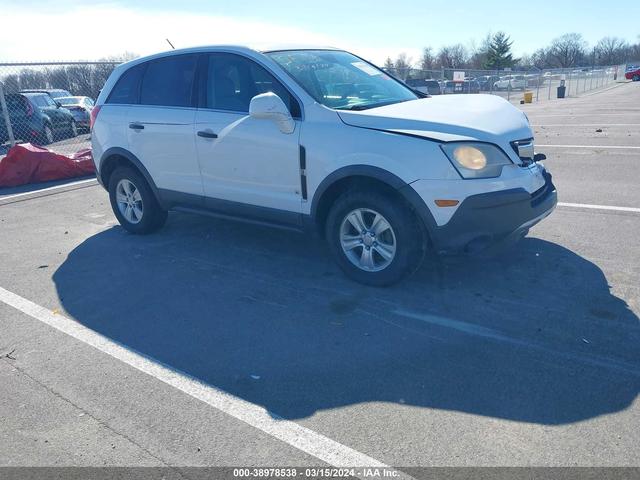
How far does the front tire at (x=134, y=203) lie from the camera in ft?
21.3

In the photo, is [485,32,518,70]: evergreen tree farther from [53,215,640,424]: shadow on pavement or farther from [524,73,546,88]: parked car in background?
[53,215,640,424]: shadow on pavement

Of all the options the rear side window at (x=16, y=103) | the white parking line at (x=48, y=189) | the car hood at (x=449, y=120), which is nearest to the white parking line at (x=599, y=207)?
the car hood at (x=449, y=120)

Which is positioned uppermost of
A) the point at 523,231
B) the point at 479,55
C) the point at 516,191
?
the point at 479,55

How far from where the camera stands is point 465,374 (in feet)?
11.4

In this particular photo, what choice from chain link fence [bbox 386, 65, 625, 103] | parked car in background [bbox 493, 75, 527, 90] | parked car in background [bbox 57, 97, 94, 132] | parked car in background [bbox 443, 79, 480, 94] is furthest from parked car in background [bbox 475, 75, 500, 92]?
parked car in background [bbox 57, 97, 94, 132]

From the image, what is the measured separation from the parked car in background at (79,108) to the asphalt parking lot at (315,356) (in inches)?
686

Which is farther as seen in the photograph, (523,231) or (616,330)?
(523,231)

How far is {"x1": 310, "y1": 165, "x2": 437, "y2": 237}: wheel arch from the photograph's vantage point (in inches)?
171

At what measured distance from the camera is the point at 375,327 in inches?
162

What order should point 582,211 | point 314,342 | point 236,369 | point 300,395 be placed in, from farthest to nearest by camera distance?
point 582,211 → point 314,342 → point 236,369 → point 300,395

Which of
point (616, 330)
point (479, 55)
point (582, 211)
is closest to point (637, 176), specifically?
point (582, 211)

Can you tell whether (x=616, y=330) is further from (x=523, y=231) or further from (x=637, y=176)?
(x=637, y=176)

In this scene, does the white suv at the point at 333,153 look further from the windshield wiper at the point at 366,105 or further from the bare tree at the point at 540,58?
the bare tree at the point at 540,58

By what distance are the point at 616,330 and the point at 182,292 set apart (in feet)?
10.9
